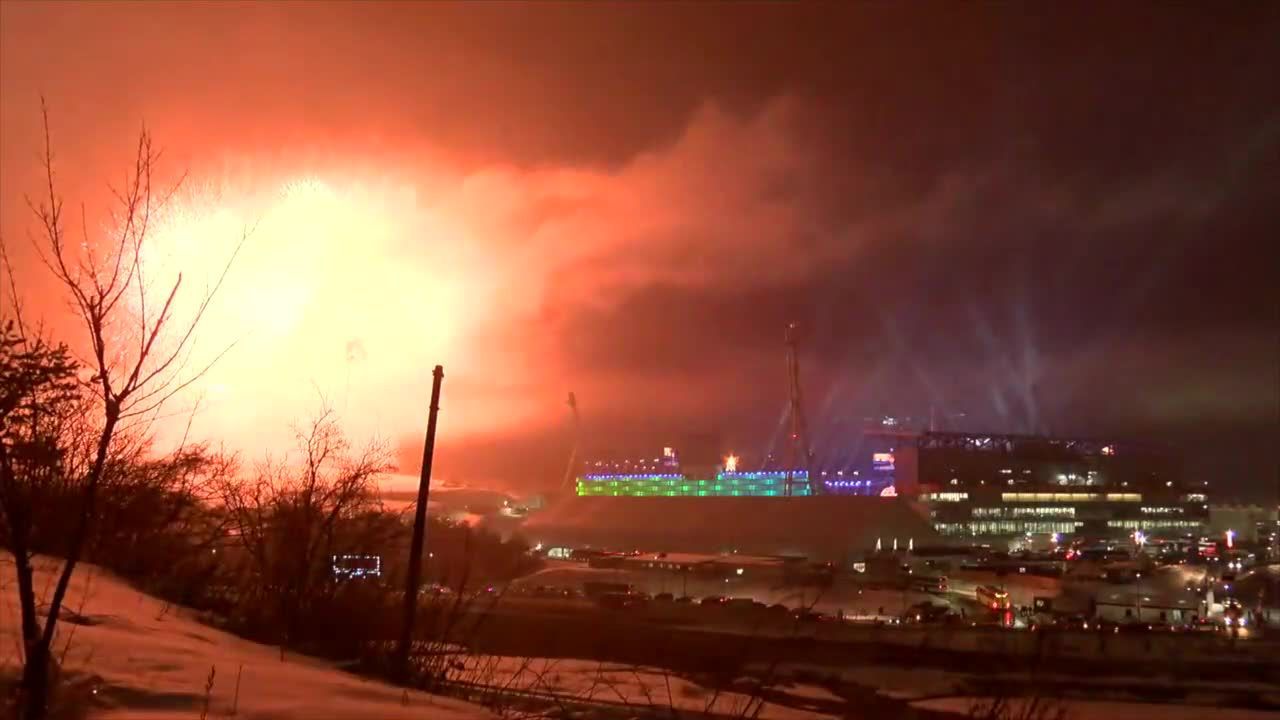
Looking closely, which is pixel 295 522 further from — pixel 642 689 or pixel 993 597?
pixel 993 597

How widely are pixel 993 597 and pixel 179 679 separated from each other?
21.6m

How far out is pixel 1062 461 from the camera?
7038 cm

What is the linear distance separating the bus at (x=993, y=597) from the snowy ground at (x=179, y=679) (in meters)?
18.7

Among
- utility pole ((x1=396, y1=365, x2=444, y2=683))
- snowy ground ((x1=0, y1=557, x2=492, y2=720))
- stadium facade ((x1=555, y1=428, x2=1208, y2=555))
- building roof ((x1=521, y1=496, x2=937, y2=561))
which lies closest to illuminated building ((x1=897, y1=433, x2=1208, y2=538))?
stadium facade ((x1=555, y1=428, x2=1208, y2=555))

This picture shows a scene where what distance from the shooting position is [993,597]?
2306 cm

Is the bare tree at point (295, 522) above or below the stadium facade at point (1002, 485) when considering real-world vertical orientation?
below

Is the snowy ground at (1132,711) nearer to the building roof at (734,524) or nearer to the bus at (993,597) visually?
the bus at (993,597)

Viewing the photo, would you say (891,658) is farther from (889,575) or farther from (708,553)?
(708,553)

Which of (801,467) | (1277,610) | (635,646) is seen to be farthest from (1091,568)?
(801,467)

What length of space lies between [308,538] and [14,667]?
556 cm

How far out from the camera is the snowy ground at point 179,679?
4.82 metres

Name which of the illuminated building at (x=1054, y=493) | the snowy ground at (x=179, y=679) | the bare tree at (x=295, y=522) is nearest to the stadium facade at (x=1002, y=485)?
the illuminated building at (x=1054, y=493)

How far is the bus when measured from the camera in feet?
71.1

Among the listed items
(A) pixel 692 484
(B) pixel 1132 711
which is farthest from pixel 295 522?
(A) pixel 692 484
